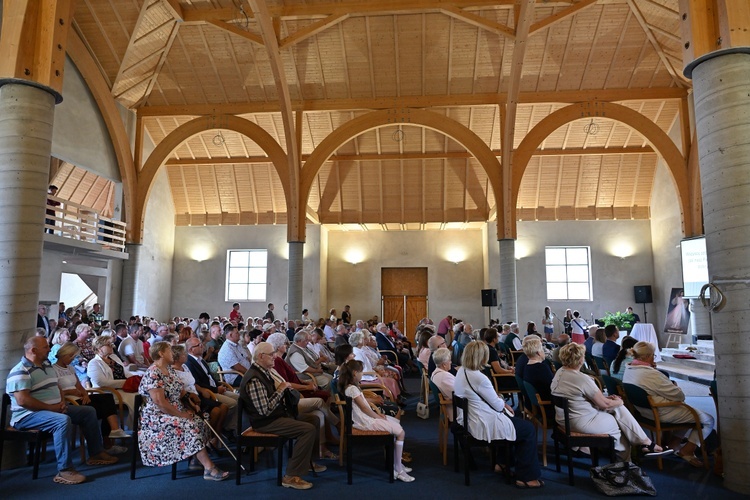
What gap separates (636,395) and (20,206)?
6316mm

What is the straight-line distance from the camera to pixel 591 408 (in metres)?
4.33

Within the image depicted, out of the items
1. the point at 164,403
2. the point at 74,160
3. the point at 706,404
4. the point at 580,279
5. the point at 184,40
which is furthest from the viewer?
the point at 580,279

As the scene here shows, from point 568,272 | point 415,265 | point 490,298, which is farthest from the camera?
point 415,265

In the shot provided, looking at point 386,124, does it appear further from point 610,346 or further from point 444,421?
point 444,421

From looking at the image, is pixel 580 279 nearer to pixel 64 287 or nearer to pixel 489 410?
pixel 489 410

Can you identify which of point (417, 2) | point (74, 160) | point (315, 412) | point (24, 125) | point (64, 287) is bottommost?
point (315, 412)

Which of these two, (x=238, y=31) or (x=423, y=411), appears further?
(x=238, y=31)

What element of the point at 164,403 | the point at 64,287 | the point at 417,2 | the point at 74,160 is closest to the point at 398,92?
the point at 417,2

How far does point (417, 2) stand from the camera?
1108 centimetres

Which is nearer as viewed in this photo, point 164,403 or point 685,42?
point 164,403

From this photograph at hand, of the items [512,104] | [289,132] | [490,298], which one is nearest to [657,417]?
[512,104]

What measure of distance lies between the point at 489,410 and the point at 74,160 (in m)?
11.6

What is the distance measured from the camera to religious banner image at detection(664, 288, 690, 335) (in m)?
14.2

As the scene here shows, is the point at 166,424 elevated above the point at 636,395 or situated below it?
below
